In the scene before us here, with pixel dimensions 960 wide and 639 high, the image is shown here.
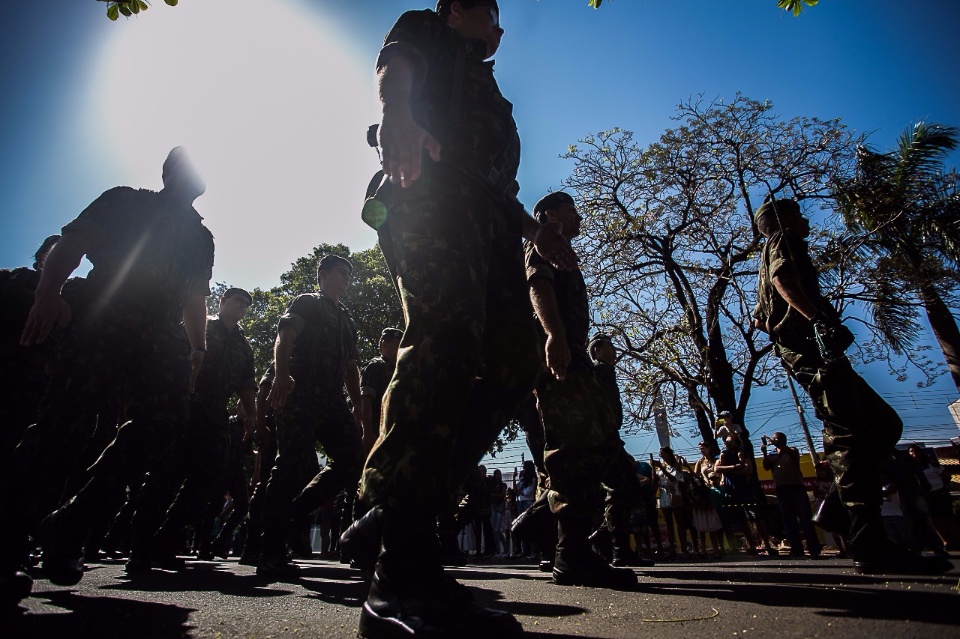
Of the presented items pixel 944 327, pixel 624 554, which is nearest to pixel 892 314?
pixel 944 327

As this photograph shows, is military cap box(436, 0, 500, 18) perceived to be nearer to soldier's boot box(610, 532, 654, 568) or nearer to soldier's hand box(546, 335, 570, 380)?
soldier's hand box(546, 335, 570, 380)

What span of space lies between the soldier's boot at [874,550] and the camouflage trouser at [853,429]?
0.23 ft

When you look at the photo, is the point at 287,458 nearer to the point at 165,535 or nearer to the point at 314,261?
the point at 165,535

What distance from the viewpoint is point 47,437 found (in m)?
2.24

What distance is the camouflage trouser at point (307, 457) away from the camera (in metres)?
3.82

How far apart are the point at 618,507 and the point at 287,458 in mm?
3224

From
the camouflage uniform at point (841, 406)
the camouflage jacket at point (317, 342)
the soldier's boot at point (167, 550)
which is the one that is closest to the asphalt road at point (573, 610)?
the camouflage uniform at point (841, 406)

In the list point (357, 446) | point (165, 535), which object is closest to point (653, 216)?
point (357, 446)

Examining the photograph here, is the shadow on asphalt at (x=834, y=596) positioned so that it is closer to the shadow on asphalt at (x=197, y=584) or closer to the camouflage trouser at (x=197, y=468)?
the shadow on asphalt at (x=197, y=584)

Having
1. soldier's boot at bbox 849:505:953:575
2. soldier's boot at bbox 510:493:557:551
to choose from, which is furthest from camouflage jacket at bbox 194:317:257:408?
soldier's boot at bbox 849:505:953:575

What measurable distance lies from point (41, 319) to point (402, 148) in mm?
2038

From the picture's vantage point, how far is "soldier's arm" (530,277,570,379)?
3004 millimetres

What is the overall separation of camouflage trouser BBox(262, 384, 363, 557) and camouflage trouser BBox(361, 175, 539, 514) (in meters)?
2.57

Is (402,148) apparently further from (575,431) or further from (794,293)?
(794,293)
